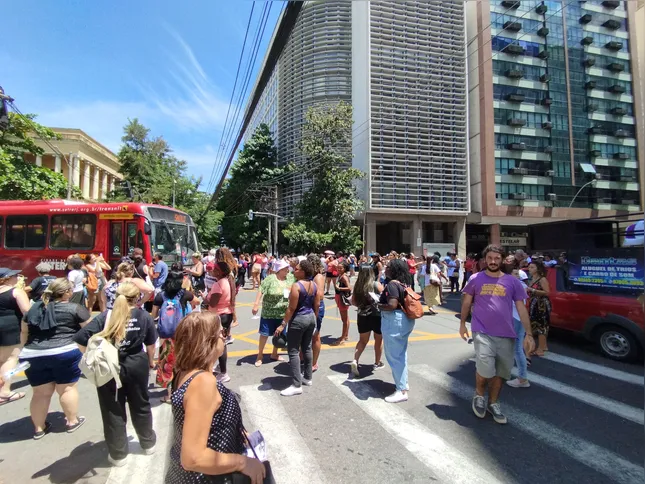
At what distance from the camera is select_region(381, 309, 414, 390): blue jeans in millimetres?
4340

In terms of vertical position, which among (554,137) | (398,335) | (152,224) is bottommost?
(398,335)

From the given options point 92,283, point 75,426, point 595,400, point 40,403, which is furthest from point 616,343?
point 92,283

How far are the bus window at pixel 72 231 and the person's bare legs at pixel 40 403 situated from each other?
892cm

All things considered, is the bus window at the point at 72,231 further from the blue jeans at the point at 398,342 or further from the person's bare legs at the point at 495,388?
the person's bare legs at the point at 495,388

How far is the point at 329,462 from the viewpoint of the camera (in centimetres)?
309

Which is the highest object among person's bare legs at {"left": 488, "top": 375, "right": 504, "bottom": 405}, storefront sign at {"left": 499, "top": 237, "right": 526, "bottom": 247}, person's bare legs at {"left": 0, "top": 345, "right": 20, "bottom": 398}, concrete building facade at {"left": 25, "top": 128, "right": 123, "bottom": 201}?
concrete building facade at {"left": 25, "top": 128, "right": 123, "bottom": 201}

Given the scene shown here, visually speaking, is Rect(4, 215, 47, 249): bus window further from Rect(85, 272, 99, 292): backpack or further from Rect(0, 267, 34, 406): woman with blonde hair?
Rect(0, 267, 34, 406): woman with blonde hair

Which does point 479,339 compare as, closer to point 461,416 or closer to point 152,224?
point 461,416

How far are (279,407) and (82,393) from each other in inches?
106

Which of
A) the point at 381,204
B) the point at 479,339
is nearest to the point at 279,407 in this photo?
the point at 479,339

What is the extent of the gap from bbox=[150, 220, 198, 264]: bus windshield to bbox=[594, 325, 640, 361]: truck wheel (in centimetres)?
1110

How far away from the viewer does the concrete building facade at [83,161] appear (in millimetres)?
35500

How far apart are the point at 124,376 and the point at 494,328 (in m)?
3.69

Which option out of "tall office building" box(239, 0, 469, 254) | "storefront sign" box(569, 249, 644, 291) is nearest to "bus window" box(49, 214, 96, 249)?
"storefront sign" box(569, 249, 644, 291)
